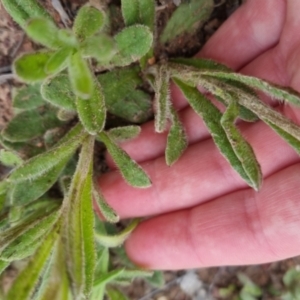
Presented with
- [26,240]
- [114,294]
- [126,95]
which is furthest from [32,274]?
[114,294]

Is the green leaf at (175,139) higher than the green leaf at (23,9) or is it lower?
lower

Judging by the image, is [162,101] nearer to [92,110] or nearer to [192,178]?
[92,110]

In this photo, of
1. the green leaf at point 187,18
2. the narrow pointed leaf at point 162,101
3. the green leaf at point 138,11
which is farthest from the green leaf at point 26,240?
the green leaf at point 187,18

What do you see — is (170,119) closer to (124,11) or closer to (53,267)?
(124,11)

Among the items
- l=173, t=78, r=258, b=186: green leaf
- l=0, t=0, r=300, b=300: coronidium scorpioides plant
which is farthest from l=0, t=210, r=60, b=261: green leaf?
l=173, t=78, r=258, b=186: green leaf

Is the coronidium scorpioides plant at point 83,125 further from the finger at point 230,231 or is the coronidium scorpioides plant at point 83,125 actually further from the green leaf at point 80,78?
A: the finger at point 230,231

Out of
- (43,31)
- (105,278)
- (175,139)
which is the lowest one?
(105,278)

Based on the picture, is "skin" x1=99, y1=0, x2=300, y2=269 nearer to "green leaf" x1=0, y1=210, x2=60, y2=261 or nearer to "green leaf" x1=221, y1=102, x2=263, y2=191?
"green leaf" x1=221, y1=102, x2=263, y2=191
